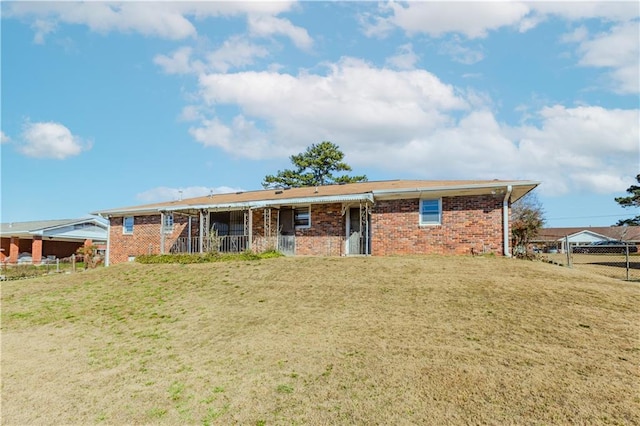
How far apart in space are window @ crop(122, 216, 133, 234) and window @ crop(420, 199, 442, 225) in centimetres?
1623

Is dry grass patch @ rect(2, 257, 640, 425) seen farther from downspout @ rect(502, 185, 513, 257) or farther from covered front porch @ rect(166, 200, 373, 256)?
covered front porch @ rect(166, 200, 373, 256)

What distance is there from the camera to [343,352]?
6699 mm

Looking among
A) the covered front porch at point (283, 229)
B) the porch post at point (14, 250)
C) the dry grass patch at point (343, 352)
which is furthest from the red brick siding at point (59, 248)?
the dry grass patch at point (343, 352)

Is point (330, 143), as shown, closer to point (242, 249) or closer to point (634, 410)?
point (242, 249)

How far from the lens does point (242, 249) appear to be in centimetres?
1978

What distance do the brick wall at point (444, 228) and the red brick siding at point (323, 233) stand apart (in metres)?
1.75

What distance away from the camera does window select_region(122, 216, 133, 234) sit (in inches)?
922

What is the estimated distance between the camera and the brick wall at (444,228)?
15.3 m

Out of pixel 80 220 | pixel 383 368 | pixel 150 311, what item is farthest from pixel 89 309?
pixel 80 220

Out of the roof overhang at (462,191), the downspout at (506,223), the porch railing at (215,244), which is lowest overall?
the porch railing at (215,244)

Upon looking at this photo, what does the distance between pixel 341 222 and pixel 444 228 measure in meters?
4.42

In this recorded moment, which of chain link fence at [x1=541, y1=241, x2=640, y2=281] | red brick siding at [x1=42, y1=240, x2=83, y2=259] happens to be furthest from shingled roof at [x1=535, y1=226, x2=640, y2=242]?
red brick siding at [x1=42, y1=240, x2=83, y2=259]

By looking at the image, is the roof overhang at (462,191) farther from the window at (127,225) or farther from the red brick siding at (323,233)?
the window at (127,225)

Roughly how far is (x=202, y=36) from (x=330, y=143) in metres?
29.1
